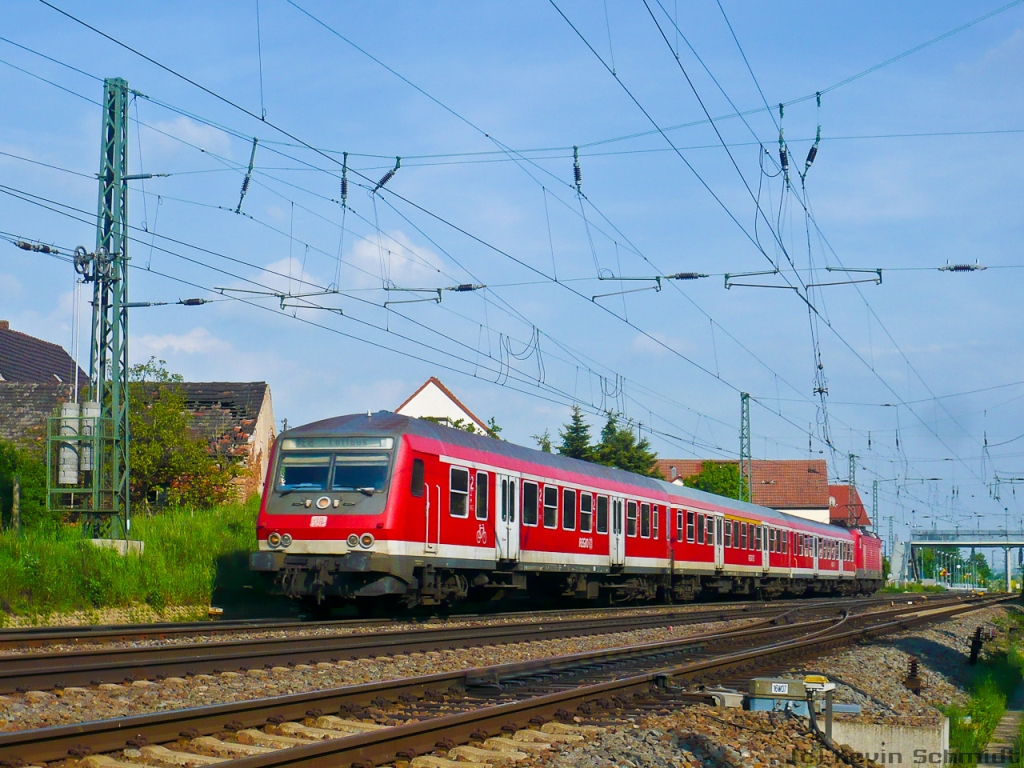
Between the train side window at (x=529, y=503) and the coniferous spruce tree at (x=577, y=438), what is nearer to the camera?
the train side window at (x=529, y=503)

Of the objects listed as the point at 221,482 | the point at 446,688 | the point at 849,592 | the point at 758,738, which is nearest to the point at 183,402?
the point at 221,482

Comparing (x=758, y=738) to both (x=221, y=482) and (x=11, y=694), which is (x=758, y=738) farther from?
(x=221, y=482)

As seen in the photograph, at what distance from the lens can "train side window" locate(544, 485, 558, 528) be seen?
2214 cm

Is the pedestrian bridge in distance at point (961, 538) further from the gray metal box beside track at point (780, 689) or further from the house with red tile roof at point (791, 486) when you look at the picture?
the gray metal box beside track at point (780, 689)

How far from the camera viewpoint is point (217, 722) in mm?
7676

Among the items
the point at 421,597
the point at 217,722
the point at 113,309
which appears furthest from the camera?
the point at 113,309

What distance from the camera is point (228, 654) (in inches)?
444

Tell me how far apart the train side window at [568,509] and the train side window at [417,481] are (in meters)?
5.68

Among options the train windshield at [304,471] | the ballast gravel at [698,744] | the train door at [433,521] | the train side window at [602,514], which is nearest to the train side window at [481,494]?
the train door at [433,521]

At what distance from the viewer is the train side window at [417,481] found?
17547 millimetres

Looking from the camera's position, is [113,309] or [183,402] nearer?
[113,309]

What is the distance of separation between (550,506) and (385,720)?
14003mm

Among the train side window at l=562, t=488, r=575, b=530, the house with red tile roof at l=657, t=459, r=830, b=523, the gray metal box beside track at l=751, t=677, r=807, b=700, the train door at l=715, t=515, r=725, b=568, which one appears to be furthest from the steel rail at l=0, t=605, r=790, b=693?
the house with red tile roof at l=657, t=459, r=830, b=523

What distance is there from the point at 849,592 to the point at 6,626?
4390 centimetres
